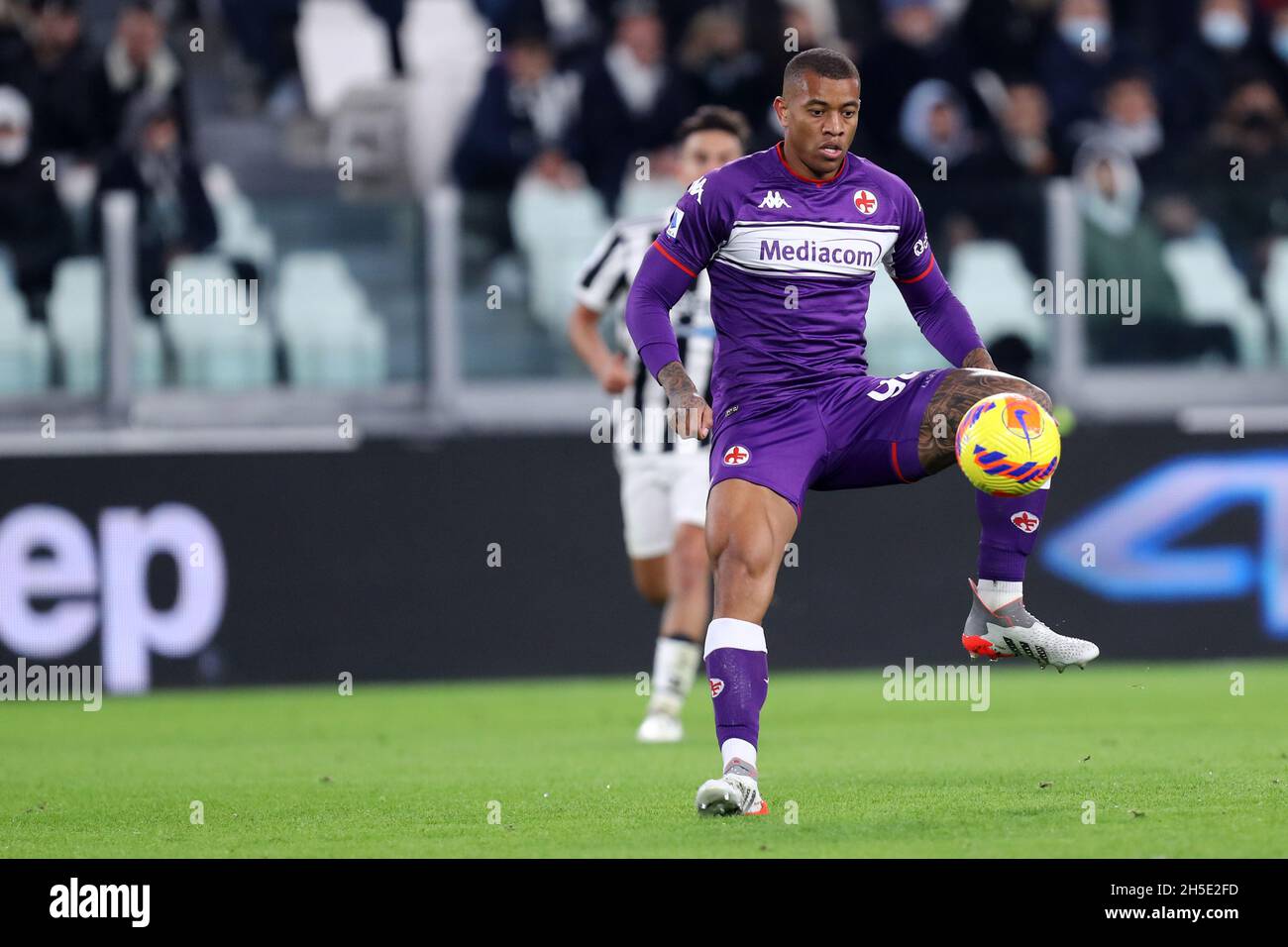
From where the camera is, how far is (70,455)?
40.9 ft

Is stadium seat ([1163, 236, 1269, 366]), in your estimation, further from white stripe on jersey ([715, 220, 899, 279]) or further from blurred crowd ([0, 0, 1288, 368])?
white stripe on jersey ([715, 220, 899, 279])

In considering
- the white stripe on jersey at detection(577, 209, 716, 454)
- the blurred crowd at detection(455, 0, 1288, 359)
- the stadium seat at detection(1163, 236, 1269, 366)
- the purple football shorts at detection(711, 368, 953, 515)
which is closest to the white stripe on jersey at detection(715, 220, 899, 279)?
the purple football shorts at detection(711, 368, 953, 515)

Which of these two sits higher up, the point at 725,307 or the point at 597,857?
the point at 725,307

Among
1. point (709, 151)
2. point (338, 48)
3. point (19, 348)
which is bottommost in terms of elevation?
point (19, 348)

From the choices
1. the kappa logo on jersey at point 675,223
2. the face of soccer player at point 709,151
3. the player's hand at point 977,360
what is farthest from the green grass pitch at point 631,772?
the face of soccer player at point 709,151

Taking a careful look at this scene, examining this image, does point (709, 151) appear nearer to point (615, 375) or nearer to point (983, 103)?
point (615, 375)

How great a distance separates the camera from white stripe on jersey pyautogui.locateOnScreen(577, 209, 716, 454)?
1012 centimetres

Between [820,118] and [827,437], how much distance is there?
3.12 feet

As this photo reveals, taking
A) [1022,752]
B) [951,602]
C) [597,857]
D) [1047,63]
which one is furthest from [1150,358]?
[597,857]

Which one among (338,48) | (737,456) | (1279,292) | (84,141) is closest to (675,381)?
(737,456)

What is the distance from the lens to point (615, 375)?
9.90 m

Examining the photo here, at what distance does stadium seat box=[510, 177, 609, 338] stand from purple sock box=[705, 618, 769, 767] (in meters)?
6.37
